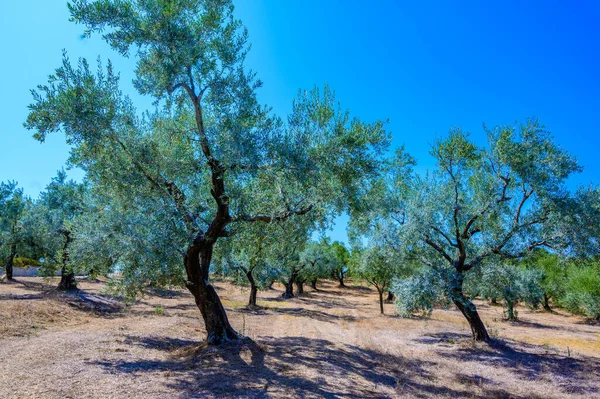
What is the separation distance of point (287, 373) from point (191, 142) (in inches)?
306

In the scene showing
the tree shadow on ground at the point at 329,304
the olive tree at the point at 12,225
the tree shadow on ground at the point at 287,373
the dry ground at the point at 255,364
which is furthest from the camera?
the tree shadow on ground at the point at 329,304

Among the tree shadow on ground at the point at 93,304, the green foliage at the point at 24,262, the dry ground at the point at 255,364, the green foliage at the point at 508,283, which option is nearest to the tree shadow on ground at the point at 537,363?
the dry ground at the point at 255,364

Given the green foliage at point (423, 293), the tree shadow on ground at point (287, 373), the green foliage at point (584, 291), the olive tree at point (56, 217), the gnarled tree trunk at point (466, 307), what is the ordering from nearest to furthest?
the tree shadow on ground at point (287, 373) → the green foliage at point (423, 293) → the gnarled tree trunk at point (466, 307) → the olive tree at point (56, 217) → the green foliage at point (584, 291)

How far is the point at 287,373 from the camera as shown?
372 inches

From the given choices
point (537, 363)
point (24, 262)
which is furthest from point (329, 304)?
point (24, 262)

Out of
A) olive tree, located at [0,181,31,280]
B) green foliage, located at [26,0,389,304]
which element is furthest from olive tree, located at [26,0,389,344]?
olive tree, located at [0,181,31,280]

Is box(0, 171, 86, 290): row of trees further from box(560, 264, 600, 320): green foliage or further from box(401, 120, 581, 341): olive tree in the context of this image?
box(560, 264, 600, 320): green foliage

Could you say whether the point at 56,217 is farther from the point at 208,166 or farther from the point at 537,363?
the point at 537,363

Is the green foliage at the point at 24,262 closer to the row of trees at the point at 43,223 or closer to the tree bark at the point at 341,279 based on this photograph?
the row of trees at the point at 43,223

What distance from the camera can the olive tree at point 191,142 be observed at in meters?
9.32

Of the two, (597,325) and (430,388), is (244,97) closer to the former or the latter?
(430,388)

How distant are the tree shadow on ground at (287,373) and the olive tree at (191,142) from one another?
157cm

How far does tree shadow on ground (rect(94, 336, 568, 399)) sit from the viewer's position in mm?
7879

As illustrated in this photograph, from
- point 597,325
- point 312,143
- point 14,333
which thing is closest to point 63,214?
point 14,333
